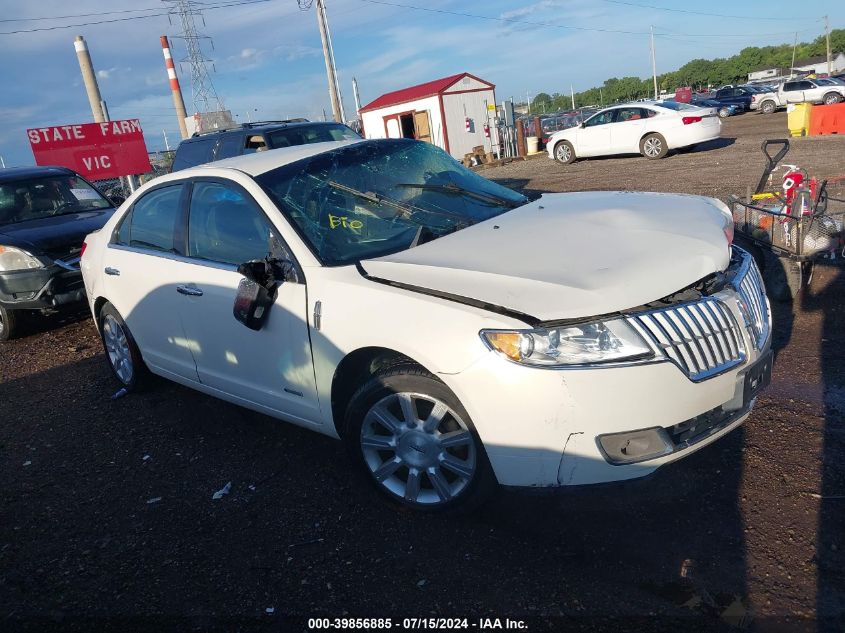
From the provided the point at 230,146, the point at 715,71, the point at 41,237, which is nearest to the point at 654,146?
the point at 230,146

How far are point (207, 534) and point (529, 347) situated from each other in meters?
1.89

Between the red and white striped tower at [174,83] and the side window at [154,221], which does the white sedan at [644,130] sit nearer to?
the side window at [154,221]

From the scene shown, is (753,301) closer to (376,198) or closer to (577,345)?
(577,345)

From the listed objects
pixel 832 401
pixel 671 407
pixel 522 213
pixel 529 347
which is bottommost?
pixel 832 401

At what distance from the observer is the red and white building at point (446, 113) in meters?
25.0

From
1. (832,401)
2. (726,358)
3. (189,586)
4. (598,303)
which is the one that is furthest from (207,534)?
(832,401)

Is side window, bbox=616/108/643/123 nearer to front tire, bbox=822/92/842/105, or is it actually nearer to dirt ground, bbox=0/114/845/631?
dirt ground, bbox=0/114/845/631

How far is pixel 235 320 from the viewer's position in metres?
3.57

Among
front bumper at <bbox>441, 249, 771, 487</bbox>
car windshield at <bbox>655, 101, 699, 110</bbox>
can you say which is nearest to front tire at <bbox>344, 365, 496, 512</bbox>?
front bumper at <bbox>441, 249, 771, 487</bbox>

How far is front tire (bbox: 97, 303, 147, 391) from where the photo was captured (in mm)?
4863

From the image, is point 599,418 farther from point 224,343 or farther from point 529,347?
point 224,343

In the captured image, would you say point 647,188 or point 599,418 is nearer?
point 599,418

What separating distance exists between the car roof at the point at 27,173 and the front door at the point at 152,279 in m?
4.28

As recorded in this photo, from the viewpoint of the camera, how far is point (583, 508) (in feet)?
9.93
